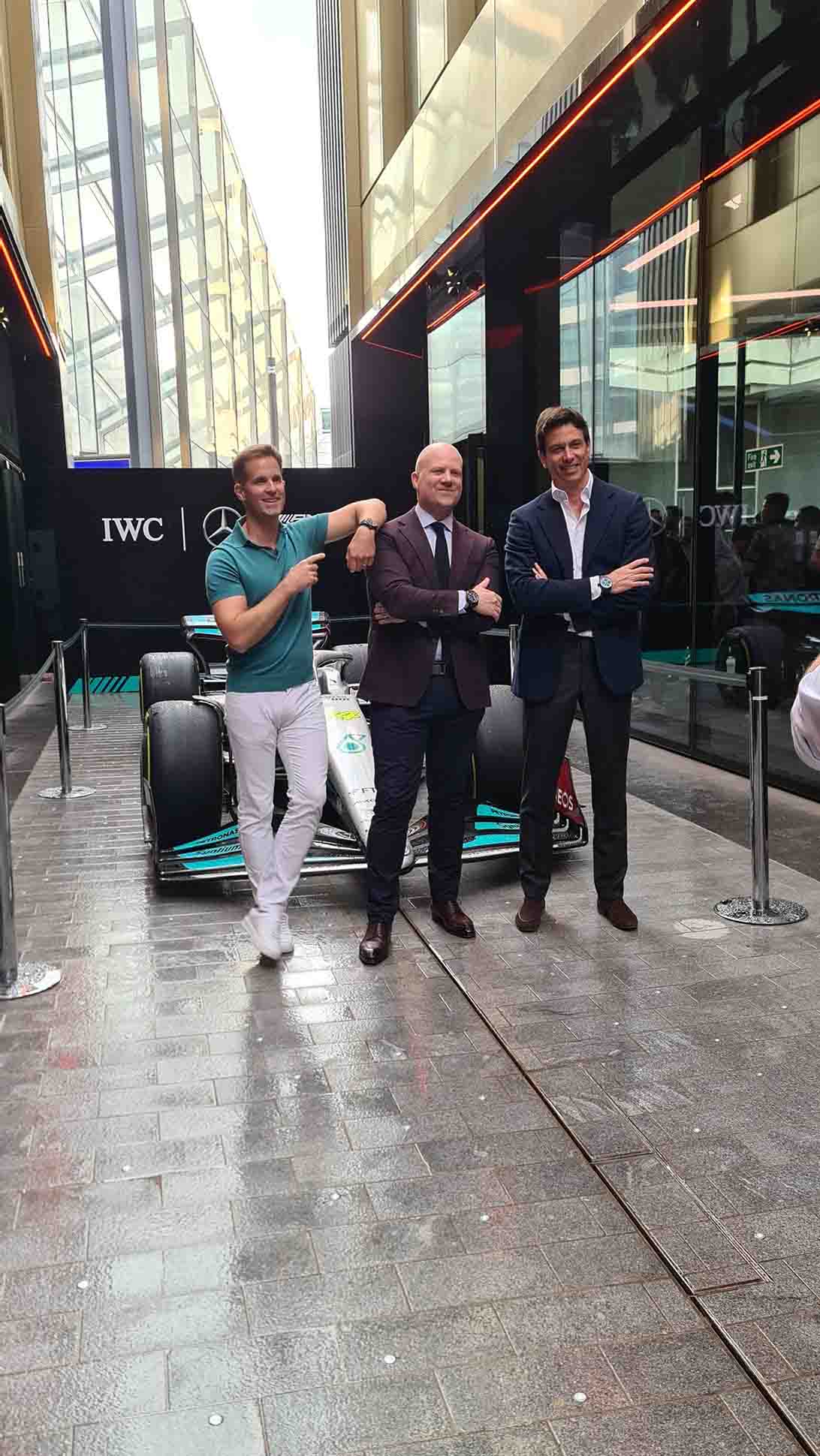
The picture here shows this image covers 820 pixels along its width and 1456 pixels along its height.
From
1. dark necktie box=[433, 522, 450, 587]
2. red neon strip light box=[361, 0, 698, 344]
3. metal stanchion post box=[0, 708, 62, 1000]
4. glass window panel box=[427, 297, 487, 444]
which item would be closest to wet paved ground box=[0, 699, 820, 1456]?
metal stanchion post box=[0, 708, 62, 1000]

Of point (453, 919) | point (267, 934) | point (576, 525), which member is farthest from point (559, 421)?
point (267, 934)

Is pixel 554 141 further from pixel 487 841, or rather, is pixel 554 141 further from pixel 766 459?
pixel 487 841

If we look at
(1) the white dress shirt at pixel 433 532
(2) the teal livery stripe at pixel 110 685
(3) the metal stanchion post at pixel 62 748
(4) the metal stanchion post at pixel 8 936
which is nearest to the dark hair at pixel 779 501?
(1) the white dress shirt at pixel 433 532

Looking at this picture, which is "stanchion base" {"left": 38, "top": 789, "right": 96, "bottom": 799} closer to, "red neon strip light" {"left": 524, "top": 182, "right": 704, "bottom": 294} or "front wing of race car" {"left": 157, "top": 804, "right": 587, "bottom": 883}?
"front wing of race car" {"left": 157, "top": 804, "right": 587, "bottom": 883}

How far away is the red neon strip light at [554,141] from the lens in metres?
5.31

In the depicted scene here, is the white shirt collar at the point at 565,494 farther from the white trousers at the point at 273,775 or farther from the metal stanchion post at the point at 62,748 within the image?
the metal stanchion post at the point at 62,748

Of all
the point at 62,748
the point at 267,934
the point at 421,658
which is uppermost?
the point at 421,658

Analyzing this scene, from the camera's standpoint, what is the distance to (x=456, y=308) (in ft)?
38.0

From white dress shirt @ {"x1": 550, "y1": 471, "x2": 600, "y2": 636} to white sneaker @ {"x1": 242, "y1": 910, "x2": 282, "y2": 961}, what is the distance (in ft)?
4.58

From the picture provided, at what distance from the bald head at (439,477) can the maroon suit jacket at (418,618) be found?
0.11m

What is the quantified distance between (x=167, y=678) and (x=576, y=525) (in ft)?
12.5

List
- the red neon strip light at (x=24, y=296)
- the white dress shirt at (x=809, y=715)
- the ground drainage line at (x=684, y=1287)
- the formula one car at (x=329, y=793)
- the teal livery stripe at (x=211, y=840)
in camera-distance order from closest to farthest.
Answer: the white dress shirt at (x=809, y=715)
the ground drainage line at (x=684, y=1287)
the formula one car at (x=329, y=793)
the teal livery stripe at (x=211, y=840)
the red neon strip light at (x=24, y=296)

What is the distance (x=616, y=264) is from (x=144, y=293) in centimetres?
1315

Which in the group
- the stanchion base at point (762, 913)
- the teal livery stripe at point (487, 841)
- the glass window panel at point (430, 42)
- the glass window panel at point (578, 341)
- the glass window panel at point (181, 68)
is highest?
the glass window panel at point (181, 68)
